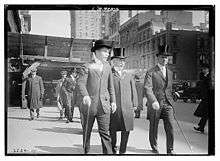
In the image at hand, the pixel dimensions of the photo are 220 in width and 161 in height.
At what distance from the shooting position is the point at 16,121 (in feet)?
11.1

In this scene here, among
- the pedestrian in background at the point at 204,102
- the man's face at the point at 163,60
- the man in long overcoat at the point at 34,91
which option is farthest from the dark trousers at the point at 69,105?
the pedestrian in background at the point at 204,102

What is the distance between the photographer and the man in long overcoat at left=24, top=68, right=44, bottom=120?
3432mm

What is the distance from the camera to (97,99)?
3340 mm

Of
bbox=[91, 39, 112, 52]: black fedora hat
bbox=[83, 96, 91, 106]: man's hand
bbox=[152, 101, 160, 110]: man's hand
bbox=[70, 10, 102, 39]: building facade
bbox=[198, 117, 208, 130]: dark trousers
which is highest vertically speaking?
bbox=[70, 10, 102, 39]: building facade

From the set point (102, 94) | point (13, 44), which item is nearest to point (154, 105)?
point (102, 94)

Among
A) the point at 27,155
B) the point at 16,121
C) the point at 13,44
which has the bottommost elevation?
the point at 27,155

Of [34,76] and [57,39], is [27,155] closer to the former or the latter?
[34,76]

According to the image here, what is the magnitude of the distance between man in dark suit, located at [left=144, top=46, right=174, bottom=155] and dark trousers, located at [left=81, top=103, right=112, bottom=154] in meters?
0.41

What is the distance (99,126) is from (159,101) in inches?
24.7

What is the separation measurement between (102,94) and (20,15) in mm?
1102

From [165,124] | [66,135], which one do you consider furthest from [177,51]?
[66,135]

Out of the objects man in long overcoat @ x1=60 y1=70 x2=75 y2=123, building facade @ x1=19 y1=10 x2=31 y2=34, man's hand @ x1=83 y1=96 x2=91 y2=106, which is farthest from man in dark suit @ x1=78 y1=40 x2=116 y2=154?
building facade @ x1=19 y1=10 x2=31 y2=34

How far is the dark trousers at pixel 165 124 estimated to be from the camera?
3396 millimetres

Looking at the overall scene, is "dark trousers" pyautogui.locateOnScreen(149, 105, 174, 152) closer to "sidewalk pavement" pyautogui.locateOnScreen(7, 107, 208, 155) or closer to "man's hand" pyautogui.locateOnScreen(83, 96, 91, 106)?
"sidewalk pavement" pyautogui.locateOnScreen(7, 107, 208, 155)
